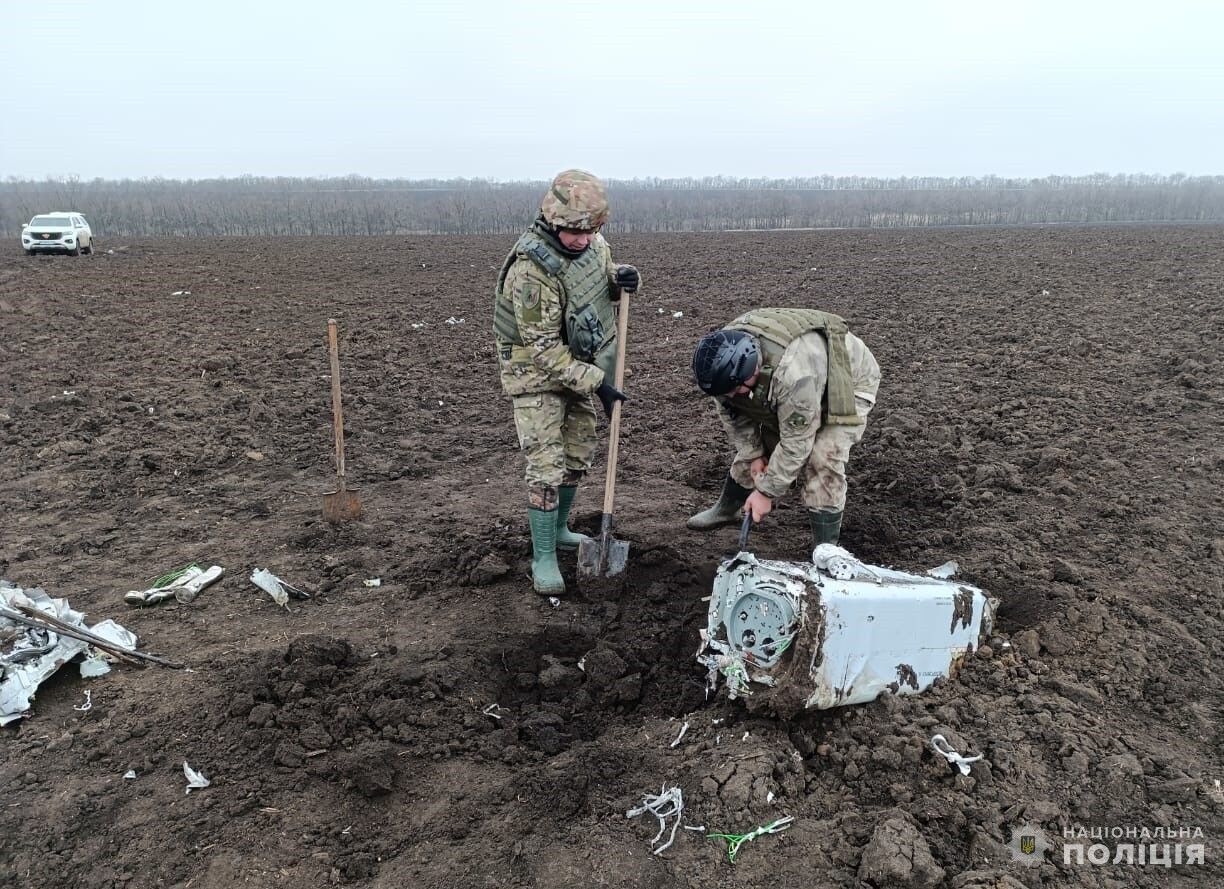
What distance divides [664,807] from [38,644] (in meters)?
2.82

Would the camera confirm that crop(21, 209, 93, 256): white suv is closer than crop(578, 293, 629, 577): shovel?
No

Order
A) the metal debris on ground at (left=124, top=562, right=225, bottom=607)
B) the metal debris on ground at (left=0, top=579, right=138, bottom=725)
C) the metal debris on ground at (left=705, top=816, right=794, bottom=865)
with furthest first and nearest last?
the metal debris on ground at (left=124, top=562, right=225, bottom=607) → the metal debris on ground at (left=0, top=579, right=138, bottom=725) → the metal debris on ground at (left=705, top=816, right=794, bottom=865)

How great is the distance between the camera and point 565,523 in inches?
190

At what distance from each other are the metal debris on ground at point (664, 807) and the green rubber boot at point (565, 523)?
6.27 feet

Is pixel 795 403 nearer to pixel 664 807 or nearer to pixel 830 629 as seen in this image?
pixel 830 629

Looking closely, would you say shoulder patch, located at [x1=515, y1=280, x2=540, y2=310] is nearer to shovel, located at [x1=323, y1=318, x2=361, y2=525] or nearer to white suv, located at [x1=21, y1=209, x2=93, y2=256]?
shovel, located at [x1=323, y1=318, x2=361, y2=525]

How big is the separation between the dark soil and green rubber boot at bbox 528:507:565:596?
5.3 inches

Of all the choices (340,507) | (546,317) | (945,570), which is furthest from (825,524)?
(340,507)

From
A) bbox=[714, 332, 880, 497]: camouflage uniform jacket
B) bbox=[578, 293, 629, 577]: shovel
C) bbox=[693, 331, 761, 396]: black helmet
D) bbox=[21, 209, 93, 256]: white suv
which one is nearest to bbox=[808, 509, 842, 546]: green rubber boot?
bbox=[714, 332, 880, 497]: camouflage uniform jacket

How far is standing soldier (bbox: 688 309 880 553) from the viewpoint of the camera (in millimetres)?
3561

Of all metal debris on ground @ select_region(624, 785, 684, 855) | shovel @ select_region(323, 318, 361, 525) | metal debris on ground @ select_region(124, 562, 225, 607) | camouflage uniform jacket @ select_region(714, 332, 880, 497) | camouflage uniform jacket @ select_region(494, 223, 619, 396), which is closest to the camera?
metal debris on ground @ select_region(624, 785, 684, 855)

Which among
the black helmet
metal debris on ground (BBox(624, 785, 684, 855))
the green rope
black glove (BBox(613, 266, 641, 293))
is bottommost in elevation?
metal debris on ground (BBox(624, 785, 684, 855))

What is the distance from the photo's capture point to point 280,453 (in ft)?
21.4

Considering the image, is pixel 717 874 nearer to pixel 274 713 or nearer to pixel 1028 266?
pixel 274 713
